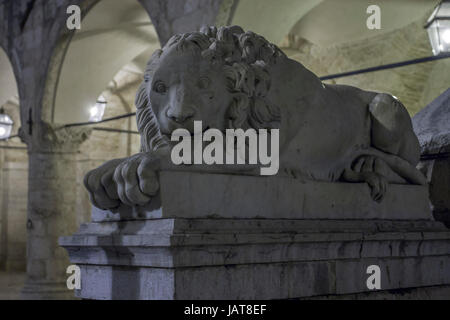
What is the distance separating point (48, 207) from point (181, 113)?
22.3 ft

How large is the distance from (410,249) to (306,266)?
2.05 ft

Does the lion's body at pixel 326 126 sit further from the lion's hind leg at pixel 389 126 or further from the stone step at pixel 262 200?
the stone step at pixel 262 200

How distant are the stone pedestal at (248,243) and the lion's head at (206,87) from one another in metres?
0.27

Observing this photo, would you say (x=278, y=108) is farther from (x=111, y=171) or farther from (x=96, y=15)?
(x=96, y=15)

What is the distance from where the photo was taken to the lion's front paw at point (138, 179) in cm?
210

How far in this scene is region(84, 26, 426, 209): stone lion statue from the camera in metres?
2.27

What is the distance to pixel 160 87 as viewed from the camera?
2359mm

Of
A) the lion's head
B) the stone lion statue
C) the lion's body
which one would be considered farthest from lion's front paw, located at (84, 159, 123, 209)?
the lion's body

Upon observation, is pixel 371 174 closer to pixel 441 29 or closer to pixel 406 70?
pixel 441 29

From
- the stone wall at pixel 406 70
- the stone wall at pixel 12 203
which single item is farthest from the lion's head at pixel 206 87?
the stone wall at pixel 12 203

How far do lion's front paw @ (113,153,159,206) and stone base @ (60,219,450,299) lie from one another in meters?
0.10

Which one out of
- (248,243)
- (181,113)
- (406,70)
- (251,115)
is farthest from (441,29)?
(248,243)

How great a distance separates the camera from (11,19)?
366 inches
